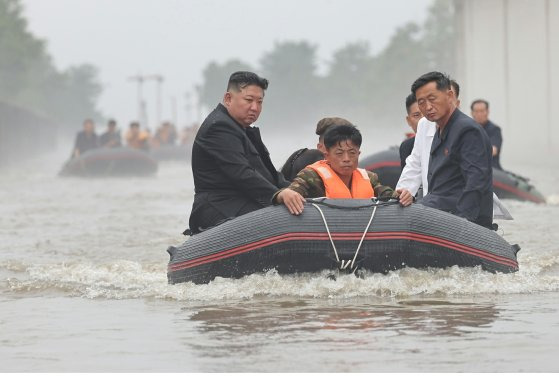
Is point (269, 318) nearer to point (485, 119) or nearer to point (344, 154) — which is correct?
point (344, 154)

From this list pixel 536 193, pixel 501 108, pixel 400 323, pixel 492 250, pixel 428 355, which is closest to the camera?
pixel 428 355

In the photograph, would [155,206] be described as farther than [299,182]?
Yes

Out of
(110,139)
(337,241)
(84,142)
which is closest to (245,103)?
(337,241)

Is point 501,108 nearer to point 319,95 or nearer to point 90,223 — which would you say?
point 90,223

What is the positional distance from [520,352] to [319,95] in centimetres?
18399

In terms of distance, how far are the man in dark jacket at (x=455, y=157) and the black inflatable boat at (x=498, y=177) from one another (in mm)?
7628

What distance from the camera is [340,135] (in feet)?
29.6

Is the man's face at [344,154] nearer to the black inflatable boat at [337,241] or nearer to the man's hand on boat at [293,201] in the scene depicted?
the black inflatable boat at [337,241]

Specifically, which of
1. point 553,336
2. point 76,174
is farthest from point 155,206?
point 553,336

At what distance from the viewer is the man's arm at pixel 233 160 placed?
938 centimetres

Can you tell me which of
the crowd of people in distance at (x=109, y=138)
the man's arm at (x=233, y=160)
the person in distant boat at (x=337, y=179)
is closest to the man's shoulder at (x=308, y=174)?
the person in distant boat at (x=337, y=179)

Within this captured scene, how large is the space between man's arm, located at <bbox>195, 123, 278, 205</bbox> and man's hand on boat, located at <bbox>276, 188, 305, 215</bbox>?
0.56 meters

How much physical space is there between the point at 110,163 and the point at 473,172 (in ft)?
82.2

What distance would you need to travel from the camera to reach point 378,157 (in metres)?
17.5
